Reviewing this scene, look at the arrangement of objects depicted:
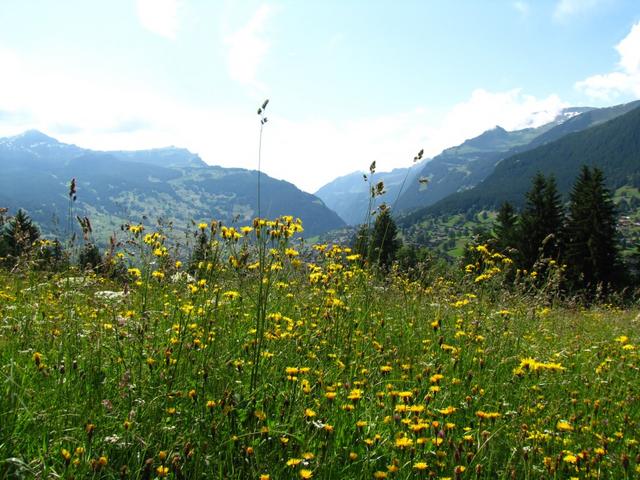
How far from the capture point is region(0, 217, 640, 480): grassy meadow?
2.59 metres

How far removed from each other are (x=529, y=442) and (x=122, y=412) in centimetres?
300

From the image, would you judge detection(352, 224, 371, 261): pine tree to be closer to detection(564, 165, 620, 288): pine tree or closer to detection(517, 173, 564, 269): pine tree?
detection(564, 165, 620, 288): pine tree

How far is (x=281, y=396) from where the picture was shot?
133 inches

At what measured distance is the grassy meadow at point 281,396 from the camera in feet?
8.49

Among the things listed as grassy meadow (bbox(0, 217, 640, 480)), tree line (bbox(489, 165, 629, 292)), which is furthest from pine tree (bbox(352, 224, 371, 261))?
tree line (bbox(489, 165, 629, 292))

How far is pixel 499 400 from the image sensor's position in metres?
4.15

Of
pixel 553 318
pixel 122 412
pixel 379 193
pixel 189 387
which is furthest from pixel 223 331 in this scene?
pixel 553 318

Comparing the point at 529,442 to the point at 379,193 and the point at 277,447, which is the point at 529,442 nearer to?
the point at 277,447

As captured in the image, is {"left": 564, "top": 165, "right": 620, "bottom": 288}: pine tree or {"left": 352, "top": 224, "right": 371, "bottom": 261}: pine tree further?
{"left": 564, "top": 165, "right": 620, "bottom": 288}: pine tree

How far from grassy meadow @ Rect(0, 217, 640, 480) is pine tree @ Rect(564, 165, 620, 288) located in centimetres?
4494

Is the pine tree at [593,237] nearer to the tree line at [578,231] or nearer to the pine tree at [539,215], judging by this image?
the tree line at [578,231]

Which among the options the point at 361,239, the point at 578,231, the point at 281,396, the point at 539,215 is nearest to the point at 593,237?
the point at 578,231

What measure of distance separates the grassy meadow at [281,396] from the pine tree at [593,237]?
147ft

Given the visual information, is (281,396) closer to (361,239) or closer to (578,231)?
(361,239)
